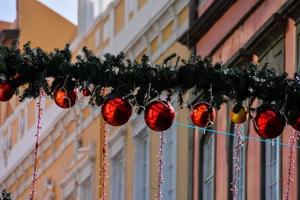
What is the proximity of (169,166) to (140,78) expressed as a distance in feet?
42.0

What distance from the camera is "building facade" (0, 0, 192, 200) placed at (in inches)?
1006

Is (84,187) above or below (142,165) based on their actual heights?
above

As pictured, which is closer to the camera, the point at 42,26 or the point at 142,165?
the point at 142,165

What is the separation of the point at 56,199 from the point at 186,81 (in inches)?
755

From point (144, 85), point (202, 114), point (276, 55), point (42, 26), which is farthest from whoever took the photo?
point (42, 26)

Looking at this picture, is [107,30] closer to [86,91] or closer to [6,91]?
[86,91]

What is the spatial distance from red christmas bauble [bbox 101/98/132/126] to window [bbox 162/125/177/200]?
12198 millimetres

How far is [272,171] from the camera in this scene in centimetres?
2102

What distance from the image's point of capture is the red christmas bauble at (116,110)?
12906 mm

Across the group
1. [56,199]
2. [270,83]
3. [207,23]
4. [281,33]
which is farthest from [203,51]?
[270,83]

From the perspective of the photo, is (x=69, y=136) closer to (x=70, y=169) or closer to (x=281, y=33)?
(x=70, y=169)

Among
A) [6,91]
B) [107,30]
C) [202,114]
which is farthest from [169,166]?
[6,91]

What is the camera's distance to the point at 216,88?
42.7ft

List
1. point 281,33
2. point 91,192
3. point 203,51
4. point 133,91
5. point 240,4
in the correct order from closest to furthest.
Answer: point 133,91, point 281,33, point 240,4, point 203,51, point 91,192
